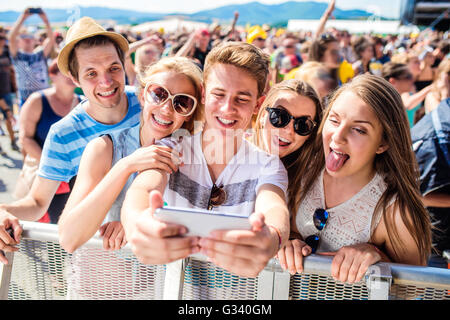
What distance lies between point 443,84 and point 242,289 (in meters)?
3.10

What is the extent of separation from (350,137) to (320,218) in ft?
1.20

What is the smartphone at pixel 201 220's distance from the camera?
0.86 metres

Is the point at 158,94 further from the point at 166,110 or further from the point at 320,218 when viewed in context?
the point at 320,218

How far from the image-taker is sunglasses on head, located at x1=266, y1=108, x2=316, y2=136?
1.80 m

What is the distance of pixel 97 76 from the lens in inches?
84.5

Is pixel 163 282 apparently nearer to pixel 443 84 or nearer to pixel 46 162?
pixel 46 162

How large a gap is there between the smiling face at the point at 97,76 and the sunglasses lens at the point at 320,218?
1.33m

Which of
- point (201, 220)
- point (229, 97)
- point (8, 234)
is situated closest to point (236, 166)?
point (229, 97)

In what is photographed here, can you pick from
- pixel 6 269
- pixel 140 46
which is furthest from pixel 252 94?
pixel 140 46

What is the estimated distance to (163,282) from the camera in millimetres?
1352

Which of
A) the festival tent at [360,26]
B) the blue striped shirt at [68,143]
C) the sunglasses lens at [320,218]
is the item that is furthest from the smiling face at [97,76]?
the festival tent at [360,26]

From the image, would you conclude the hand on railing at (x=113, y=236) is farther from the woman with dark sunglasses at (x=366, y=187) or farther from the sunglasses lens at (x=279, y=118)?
the sunglasses lens at (x=279, y=118)

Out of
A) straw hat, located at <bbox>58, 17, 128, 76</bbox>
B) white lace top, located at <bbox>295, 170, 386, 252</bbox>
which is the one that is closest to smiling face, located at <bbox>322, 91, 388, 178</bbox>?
white lace top, located at <bbox>295, 170, 386, 252</bbox>

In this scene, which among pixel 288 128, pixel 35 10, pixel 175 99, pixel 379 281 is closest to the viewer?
pixel 379 281
